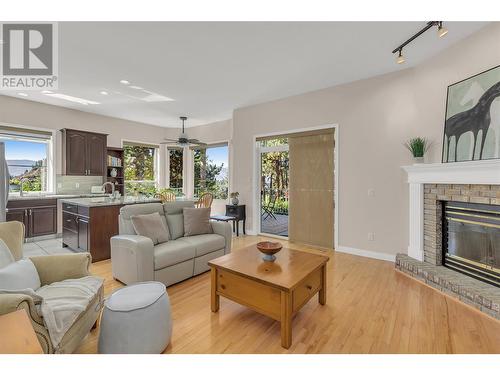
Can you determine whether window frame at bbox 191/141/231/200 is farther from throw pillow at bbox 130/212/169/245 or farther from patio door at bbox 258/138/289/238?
throw pillow at bbox 130/212/169/245

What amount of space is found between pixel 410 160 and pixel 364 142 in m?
0.71

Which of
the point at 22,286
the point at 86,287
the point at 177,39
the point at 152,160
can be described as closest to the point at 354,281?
the point at 86,287

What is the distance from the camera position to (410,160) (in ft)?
11.1

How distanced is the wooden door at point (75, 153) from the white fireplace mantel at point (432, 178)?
252 inches

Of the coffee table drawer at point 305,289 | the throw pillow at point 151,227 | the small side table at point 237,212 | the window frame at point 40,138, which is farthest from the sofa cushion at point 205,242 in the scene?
the window frame at point 40,138

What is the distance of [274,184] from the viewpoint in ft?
17.1

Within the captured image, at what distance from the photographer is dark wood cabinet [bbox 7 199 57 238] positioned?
4336 mm

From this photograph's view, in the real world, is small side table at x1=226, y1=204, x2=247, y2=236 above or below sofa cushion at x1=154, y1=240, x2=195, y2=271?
above

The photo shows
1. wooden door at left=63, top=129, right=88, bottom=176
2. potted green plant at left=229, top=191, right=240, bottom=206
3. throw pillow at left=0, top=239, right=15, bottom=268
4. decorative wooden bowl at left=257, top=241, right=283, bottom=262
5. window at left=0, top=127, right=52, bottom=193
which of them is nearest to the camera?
throw pillow at left=0, top=239, right=15, bottom=268

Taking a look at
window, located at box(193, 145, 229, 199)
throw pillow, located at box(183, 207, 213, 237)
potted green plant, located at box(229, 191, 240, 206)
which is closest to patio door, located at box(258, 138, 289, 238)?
potted green plant, located at box(229, 191, 240, 206)

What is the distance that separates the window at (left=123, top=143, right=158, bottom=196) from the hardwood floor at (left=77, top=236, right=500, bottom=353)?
4514 millimetres

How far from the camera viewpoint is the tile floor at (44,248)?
389 centimetres

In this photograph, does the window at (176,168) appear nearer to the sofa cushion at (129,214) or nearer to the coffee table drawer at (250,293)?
the sofa cushion at (129,214)

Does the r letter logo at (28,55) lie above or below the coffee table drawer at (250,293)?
above
